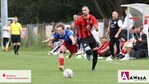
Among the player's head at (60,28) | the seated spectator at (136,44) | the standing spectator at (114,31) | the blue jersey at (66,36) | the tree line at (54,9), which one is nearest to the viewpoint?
the player's head at (60,28)

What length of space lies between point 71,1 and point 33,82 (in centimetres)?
5285

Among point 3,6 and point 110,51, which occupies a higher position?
point 3,6

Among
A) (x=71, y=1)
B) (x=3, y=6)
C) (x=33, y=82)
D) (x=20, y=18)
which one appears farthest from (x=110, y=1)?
(x=33, y=82)

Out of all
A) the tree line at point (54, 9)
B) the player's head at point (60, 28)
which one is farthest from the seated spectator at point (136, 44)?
the tree line at point (54, 9)

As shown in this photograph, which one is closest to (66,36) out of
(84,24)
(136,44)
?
(84,24)

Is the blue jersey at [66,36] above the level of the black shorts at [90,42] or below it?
above

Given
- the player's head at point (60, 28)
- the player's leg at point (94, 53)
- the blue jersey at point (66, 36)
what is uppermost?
the player's head at point (60, 28)

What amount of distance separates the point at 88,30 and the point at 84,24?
0.77ft

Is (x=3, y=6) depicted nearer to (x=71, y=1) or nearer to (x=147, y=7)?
(x=147, y=7)

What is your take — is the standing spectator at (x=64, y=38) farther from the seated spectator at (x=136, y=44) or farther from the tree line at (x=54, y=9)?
the tree line at (x=54, y=9)

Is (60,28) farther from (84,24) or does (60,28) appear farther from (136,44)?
(136,44)

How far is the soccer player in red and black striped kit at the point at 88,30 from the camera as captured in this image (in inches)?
761

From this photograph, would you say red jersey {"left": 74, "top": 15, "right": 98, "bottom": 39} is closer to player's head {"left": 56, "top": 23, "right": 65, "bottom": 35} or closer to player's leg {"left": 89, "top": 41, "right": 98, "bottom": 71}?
player's leg {"left": 89, "top": 41, "right": 98, "bottom": 71}

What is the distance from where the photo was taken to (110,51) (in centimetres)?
2717
